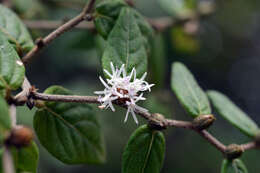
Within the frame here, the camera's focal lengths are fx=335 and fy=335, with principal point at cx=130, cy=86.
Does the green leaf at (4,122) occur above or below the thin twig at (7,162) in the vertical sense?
above

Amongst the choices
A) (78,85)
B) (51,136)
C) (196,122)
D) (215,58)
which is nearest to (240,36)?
(215,58)

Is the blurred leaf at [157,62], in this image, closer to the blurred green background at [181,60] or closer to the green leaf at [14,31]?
the blurred green background at [181,60]

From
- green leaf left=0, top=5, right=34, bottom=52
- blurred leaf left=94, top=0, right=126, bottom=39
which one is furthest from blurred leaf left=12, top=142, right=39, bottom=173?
blurred leaf left=94, top=0, right=126, bottom=39

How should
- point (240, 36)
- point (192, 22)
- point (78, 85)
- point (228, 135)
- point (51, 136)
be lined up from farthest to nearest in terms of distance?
point (228, 135) < point (240, 36) < point (78, 85) < point (192, 22) < point (51, 136)

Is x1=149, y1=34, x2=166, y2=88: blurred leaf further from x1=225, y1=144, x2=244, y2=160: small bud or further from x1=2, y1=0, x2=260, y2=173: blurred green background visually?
x1=225, y1=144, x2=244, y2=160: small bud

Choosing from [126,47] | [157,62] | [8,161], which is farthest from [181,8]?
[8,161]

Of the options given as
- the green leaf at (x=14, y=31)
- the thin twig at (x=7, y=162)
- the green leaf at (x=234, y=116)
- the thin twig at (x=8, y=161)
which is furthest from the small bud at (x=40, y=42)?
the green leaf at (x=234, y=116)

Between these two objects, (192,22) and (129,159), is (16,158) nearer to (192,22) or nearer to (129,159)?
(129,159)
